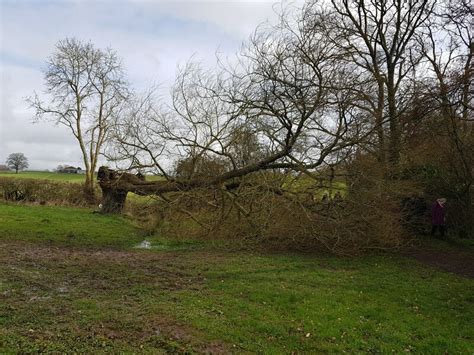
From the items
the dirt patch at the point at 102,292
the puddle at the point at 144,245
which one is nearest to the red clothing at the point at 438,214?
the dirt patch at the point at 102,292

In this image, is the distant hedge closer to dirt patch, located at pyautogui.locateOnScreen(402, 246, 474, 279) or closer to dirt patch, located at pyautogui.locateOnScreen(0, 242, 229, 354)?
dirt patch, located at pyautogui.locateOnScreen(0, 242, 229, 354)

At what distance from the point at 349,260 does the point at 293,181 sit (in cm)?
279

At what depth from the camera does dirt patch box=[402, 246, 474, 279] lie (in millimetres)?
11625

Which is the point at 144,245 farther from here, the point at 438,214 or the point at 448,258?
the point at 438,214

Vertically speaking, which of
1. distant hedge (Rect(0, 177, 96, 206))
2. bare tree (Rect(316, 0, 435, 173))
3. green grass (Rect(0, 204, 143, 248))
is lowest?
green grass (Rect(0, 204, 143, 248))

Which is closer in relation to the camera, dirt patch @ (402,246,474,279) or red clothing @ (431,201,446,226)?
dirt patch @ (402,246,474,279)

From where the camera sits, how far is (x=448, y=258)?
1324cm

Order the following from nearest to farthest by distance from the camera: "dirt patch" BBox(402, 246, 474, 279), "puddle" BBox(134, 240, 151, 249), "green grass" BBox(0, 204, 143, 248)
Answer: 1. "dirt patch" BBox(402, 246, 474, 279)
2. "green grass" BBox(0, 204, 143, 248)
3. "puddle" BBox(134, 240, 151, 249)

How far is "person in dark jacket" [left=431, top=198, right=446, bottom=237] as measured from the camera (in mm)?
16117

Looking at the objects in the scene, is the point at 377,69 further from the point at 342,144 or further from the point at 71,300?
the point at 71,300

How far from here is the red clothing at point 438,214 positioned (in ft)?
53.1

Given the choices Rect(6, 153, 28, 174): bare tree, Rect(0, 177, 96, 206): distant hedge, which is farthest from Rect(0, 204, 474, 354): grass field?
Rect(6, 153, 28, 174): bare tree

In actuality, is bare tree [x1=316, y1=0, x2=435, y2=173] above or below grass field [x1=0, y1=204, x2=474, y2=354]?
above

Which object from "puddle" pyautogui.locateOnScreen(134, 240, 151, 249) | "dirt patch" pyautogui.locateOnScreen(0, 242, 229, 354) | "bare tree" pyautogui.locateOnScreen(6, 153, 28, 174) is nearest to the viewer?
"dirt patch" pyautogui.locateOnScreen(0, 242, 229, 354)
